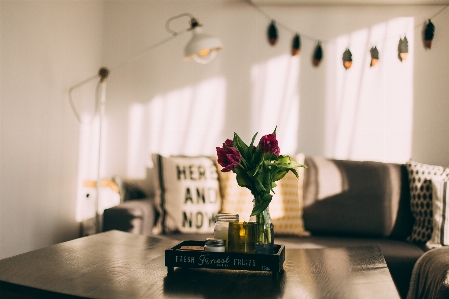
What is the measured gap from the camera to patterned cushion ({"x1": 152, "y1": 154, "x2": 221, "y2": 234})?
2998 millimetres

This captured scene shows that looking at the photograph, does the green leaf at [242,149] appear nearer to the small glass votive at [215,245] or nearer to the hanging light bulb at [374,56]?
the small glass votive at [215,245]

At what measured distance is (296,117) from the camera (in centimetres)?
352

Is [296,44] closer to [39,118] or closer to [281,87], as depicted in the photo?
[281,87]

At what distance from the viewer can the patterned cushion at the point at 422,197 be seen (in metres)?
2.83

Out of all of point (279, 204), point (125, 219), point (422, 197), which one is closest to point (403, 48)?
→ point (422, 197)

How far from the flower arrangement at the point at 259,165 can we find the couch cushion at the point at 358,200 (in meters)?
1.53

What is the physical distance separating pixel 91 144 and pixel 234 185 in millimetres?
1219

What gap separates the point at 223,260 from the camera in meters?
1.55

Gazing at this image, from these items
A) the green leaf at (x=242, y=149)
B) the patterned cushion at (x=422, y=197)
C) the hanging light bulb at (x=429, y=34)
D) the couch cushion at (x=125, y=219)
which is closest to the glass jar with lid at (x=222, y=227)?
the green leaf at (x=242, y=149)

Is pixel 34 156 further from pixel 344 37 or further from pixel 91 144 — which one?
pixel 344 37

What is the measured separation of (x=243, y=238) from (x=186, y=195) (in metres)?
1.47

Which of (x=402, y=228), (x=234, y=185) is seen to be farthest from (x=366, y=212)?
(x=234, y=185)

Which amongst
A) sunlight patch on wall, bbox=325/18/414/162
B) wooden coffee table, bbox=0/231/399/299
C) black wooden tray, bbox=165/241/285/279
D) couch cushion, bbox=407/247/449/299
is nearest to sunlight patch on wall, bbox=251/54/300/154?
sunlight patch on wall, bbox=325/18/414/162

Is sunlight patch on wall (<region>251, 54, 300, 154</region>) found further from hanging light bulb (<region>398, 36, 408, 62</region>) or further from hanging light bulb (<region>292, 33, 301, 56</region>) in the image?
hanging light bulb (<region>398, 36, 408, 62</region>)
